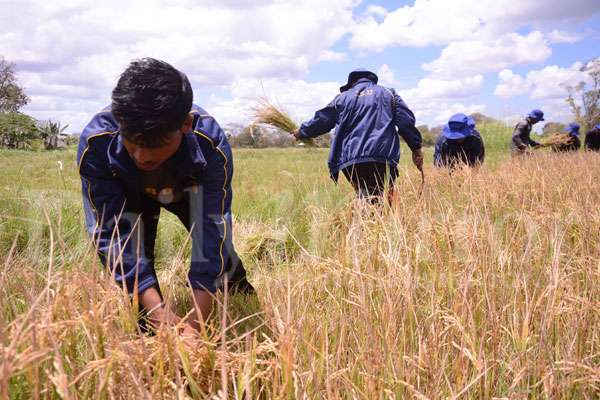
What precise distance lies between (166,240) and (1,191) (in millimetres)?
1784

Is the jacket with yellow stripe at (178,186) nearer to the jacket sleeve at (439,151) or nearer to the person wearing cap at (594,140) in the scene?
the jacket sleeve at (439,151)

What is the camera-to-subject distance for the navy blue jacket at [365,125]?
3793 mm

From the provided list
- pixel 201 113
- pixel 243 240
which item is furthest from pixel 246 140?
pixel 201 113

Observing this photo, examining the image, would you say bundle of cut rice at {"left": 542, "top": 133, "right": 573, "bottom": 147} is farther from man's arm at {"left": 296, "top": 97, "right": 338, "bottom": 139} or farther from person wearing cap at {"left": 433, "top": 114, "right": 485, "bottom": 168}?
man's arm at {"left": 296, "top": 97, "right": 338, "bottom": 139}

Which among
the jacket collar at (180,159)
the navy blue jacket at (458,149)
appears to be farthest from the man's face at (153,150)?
the navy blue jacket at (458,149)

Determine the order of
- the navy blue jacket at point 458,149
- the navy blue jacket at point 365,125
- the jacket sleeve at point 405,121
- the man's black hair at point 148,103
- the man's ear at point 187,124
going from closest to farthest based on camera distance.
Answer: the man's black hair at point 148,103 < the man's ear at point 187,124 < the navy blue jacket at point 365,125 < the jacket sleeve at point 405,121 < the navy blue jacket at point 458,149

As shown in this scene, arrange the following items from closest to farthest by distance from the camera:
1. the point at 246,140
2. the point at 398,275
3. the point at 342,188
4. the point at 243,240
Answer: the point at 398,275 < the point at 243,240 < the point at 246,140 < the point at 342,188

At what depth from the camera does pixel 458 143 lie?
5625 mm

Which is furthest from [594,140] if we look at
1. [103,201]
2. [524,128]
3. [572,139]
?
[103,201]

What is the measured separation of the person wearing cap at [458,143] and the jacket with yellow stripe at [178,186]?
3.92 metres

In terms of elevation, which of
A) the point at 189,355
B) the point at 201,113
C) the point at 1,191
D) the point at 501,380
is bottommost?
the point at 501,380

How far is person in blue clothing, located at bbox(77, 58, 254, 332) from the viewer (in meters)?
1.42

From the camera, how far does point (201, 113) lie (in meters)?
1.89

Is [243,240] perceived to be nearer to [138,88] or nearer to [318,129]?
[318,129]
